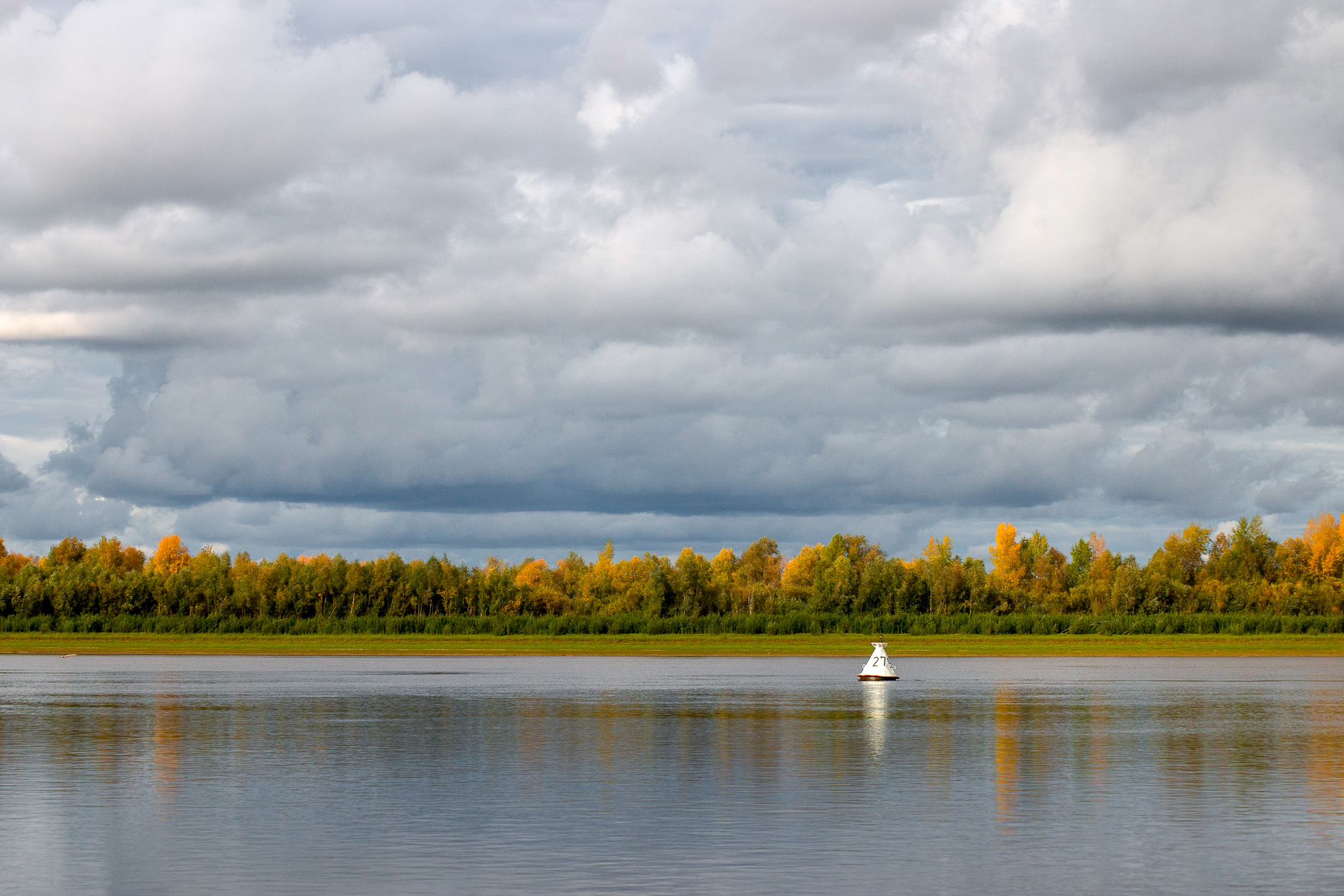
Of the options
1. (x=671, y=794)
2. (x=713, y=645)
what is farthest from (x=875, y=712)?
(x=713, y=645)

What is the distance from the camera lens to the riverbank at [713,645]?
13838 centimetres

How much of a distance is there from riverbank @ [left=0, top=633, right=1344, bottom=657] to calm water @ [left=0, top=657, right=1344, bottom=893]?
235 ft

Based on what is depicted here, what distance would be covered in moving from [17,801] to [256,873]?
36.6 ft

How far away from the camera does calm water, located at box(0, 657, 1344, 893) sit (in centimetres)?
2308

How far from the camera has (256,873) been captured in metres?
23.0

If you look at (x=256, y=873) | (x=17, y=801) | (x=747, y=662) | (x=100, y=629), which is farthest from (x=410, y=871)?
(x=100, y=629)

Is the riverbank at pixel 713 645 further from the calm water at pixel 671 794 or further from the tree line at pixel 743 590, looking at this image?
the calm water at pixel 671 794

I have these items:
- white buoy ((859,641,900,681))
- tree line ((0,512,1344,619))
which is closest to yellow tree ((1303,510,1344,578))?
tree line ((0,512,1344,619))

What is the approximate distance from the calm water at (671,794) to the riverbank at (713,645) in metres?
71.7

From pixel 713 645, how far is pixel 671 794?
115876 millimetres

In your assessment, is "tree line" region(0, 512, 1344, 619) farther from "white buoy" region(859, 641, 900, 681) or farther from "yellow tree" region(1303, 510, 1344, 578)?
"white buoy" region(859, 641, 900, 681)

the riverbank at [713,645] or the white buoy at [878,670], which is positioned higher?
the white buoy at [878,670]

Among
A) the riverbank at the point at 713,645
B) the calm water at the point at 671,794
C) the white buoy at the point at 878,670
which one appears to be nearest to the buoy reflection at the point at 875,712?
the white buoy at the point at 878,670

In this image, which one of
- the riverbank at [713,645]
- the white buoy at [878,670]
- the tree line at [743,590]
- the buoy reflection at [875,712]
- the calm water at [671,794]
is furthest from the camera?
the tree line at [743,590]
